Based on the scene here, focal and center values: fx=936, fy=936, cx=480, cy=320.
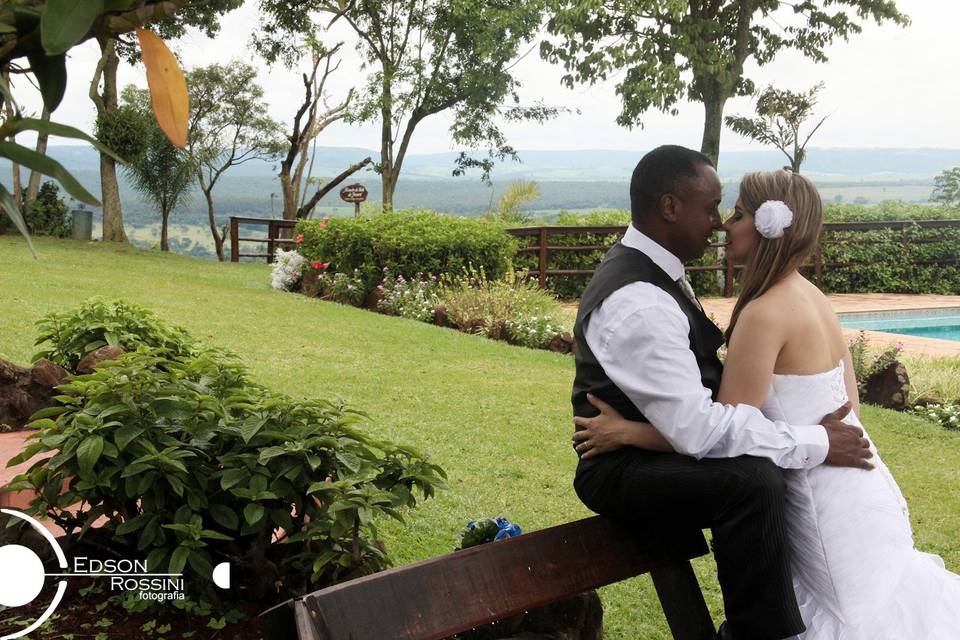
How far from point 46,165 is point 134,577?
222 centimetres

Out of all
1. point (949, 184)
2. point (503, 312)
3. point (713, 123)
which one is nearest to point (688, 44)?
point (713, 123)

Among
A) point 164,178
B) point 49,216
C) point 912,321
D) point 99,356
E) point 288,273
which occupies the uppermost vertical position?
point 164,178

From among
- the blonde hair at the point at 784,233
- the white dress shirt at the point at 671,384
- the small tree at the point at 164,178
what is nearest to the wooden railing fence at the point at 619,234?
the small tree at the point at 164,178

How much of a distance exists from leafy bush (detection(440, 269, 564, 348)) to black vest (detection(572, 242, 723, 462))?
7.72 meters

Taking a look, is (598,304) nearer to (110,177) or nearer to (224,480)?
(224,480)

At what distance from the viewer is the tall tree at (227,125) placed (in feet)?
115

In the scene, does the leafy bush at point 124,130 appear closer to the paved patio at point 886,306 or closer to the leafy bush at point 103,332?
the paved patio at point 886,306

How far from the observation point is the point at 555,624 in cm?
261

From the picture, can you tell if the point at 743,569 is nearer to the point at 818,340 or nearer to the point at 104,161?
the point at 818,340

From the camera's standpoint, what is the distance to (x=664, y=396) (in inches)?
85.0

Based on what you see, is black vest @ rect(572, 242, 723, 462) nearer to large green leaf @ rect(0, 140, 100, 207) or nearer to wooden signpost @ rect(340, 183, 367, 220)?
large green leaf @ rect(0, 140, 100, 207)

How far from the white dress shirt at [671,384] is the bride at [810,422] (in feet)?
0.32

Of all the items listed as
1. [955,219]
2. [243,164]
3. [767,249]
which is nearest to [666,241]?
[767,249]

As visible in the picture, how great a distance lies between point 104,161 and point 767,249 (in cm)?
2265
